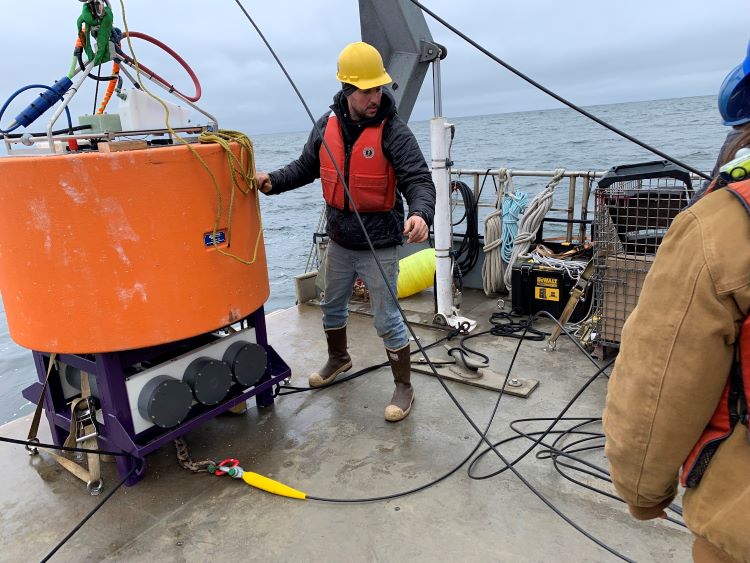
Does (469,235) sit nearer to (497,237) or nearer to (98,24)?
(497,237)

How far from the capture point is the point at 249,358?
2.96 meters

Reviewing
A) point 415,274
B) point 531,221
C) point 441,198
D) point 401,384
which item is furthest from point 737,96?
point 415,274

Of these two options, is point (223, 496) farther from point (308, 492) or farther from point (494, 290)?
point (494, 290)

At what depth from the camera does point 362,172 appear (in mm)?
2939

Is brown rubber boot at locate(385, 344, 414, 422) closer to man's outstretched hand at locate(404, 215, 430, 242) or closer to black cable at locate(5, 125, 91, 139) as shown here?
man's outstretched hand at locate(404, 215, 430, 242)

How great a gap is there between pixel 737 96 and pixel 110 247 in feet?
7.25

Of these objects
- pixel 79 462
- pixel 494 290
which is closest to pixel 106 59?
pixel 79 462

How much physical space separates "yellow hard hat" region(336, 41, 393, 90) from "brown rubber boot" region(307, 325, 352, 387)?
1.55 metres

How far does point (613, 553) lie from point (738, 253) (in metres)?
1.59

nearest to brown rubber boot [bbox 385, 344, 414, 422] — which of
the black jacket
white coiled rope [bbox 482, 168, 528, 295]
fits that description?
the black jacket

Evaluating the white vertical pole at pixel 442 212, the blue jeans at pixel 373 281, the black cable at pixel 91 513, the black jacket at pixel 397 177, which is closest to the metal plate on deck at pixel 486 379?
the blue jeans at pixel 373 281

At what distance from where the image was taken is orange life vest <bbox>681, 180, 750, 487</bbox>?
3.23ft

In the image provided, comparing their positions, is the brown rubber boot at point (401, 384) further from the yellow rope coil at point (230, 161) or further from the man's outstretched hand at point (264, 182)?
the man's outstretched hand at point (264, 182)

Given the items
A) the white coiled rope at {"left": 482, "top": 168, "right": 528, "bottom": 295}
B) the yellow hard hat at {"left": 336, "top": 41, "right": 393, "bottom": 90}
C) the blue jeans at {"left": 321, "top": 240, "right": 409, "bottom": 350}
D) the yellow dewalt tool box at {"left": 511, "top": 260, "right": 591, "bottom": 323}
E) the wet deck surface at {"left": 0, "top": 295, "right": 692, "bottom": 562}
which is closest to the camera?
the wet deck surface at {"left": 0, "top": 295, "right": 692, "bottom": 562}
